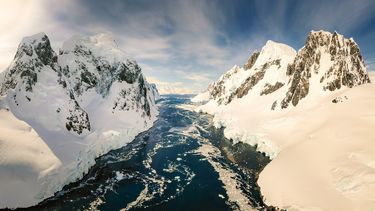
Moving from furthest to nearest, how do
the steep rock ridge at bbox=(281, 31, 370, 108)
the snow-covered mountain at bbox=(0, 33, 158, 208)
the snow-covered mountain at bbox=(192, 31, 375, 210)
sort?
the steep rock ridge at bbox=(281, 31, 370, 108) → the snow-covered mountain at bbox=(0, 33, 158, 208) → the snow-covered mountain at bbox=(192, 31, 375, 210)

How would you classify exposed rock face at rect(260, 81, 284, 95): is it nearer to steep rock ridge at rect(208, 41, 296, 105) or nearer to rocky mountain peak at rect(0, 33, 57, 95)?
steep rock ridge at rect(208, 41, 296, 105)

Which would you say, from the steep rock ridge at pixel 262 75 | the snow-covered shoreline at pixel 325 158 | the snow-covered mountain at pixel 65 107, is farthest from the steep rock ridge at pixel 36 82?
the steep rock ridge at pixel 262 75

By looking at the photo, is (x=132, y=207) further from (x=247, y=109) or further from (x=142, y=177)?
(x=247, y=109)

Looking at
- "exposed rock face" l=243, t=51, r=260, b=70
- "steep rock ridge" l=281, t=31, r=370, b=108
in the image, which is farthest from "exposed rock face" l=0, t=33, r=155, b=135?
"exposed rock face" l=243, t=51, r=260, b=70

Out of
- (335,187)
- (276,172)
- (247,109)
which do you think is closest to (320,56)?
(247,109)

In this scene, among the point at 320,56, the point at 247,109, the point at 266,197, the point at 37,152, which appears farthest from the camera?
the point at 247,109

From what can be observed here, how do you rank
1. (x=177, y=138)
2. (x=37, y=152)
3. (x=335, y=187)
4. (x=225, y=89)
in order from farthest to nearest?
(x=225, y=89)
(x=177, y=138)
(x=37, y=152)
(x=335, y=187)

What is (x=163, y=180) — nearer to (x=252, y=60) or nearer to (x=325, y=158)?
(x=325, y=158)
